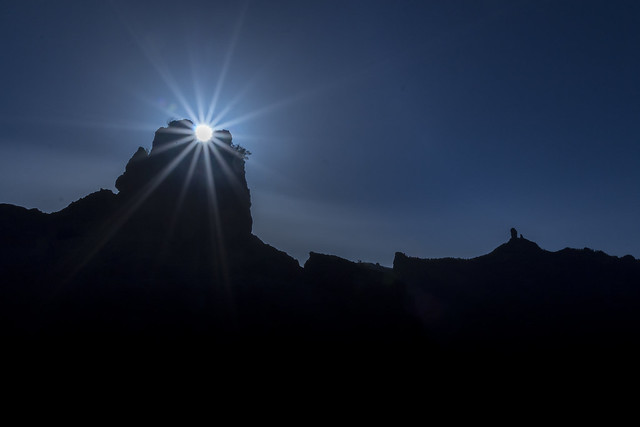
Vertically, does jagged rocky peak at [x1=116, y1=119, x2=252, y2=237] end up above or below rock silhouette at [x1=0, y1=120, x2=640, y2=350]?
above

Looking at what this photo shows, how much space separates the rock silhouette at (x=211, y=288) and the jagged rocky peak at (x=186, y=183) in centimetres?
25

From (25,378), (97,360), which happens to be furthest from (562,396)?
(25,378)

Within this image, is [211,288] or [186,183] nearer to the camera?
[211,288]

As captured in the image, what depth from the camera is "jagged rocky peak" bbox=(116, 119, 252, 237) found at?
71250 mm

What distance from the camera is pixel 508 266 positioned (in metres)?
109

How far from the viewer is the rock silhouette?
50.6 meters

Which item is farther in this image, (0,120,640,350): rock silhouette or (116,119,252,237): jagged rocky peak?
(116,119,252,237): jagged rocky peak

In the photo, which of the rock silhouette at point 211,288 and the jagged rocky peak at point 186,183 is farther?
the jagged rocky peak at point 186,183

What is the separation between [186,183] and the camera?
2886 inches

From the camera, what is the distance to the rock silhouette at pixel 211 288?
1992 inches

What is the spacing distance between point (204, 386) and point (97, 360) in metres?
12.5

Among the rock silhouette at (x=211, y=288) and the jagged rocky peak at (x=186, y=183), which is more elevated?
the jagged rocky peak at (x=186, y=183)

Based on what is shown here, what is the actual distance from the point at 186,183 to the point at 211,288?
2447 centimetres

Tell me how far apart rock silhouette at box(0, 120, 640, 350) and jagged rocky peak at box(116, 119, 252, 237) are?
25 centimetres
